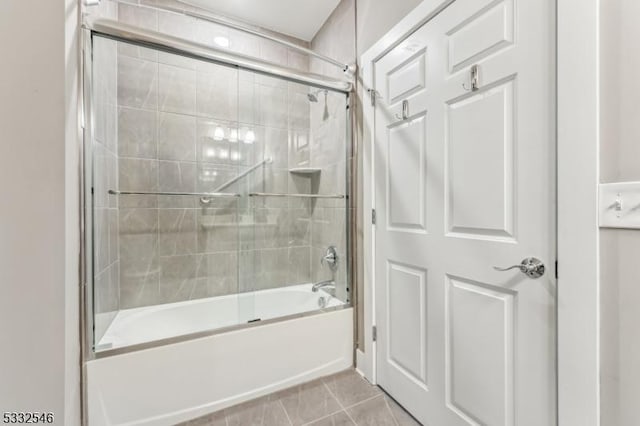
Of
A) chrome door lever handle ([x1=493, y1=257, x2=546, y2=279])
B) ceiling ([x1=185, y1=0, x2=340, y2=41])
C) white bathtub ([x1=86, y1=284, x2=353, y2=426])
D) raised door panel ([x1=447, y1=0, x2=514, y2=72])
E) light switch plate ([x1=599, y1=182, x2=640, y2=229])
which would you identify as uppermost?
ceiling ([x1=185, y1=0, x2=340, y2=41])

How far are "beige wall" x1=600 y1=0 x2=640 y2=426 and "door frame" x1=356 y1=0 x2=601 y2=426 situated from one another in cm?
2

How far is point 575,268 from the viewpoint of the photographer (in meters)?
0.85

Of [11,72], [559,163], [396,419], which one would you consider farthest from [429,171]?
[11,72]

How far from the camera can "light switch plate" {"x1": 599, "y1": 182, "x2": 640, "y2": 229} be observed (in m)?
0.73

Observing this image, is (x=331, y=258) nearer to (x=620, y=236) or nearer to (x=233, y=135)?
(x=233, y=135)

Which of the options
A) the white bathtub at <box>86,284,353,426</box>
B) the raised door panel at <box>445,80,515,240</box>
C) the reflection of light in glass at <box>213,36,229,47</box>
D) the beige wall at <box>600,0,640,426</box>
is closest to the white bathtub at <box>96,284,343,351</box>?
the white bathtub at <box>86,284,353,426</box>

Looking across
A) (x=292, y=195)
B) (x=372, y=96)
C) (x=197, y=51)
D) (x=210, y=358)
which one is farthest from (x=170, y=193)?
(x=372, y=96)

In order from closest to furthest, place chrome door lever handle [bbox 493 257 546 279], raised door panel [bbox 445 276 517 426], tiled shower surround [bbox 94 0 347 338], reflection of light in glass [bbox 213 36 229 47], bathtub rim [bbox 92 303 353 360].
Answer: chrome door lever handle [bbox 493 257 546 279] < raised door panel [bbox 445 276 517 426] < bathtub rim [bbox 92 303 353 360] < tiled shower surround [bbox 94 0 347 338] < reflection of light in glass [bbox 213 36 229 47]

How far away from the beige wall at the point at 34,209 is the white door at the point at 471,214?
4.94 ft

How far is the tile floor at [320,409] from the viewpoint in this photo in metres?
1.42

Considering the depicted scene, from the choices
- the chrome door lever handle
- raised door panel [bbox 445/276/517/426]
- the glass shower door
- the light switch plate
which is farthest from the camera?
the glass shower door

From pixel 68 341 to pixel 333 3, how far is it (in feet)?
8.80

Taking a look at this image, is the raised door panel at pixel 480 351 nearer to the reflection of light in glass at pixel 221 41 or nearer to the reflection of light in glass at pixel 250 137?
the reflection of light in glass at pixel 250 137

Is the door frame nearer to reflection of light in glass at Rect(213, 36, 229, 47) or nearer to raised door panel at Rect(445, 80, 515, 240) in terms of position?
raised door panel at Rect(445, 80, 515, 240)
